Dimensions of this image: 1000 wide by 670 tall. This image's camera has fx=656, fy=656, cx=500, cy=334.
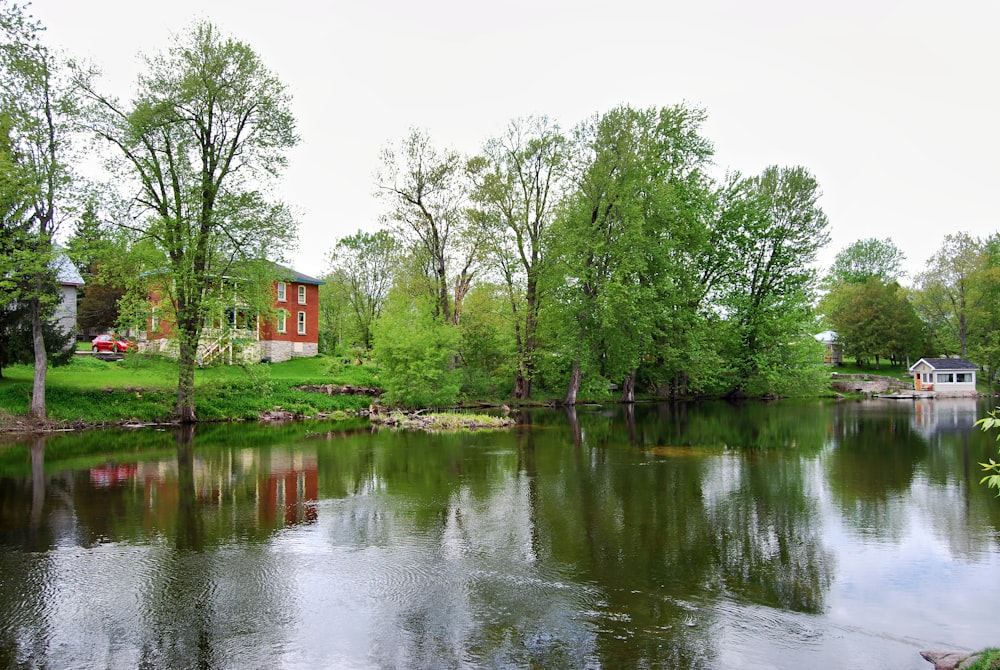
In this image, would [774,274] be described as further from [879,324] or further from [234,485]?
[234,485]

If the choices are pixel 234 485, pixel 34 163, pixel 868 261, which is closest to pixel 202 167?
pixel 34 163

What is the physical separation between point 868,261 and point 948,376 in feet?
128

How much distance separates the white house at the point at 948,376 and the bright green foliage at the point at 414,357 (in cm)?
4742

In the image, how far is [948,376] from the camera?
59844 millimetres

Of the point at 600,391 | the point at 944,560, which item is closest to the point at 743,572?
the point at 944,560

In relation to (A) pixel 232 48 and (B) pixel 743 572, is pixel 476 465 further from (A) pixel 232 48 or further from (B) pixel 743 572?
(A) pixel 232 48

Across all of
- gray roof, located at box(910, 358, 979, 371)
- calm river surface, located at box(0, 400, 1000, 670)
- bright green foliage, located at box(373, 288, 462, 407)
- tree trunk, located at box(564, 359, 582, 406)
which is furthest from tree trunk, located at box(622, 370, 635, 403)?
gray roof, located at box(910, 358, 979, 371)

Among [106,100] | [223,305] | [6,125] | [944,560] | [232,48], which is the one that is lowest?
[944,560]

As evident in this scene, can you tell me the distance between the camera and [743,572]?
28.6ft

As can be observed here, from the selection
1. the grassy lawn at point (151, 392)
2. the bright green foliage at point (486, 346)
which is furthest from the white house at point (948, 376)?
the grassy lawn at point (151, 392)

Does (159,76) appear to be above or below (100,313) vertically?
above

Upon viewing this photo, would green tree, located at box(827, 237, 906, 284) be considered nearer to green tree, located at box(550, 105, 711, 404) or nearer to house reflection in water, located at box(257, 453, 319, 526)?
green tree, located at box(550, 105, 711, 404)

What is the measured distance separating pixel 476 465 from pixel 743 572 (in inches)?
386

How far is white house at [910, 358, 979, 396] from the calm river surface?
4799 cm
